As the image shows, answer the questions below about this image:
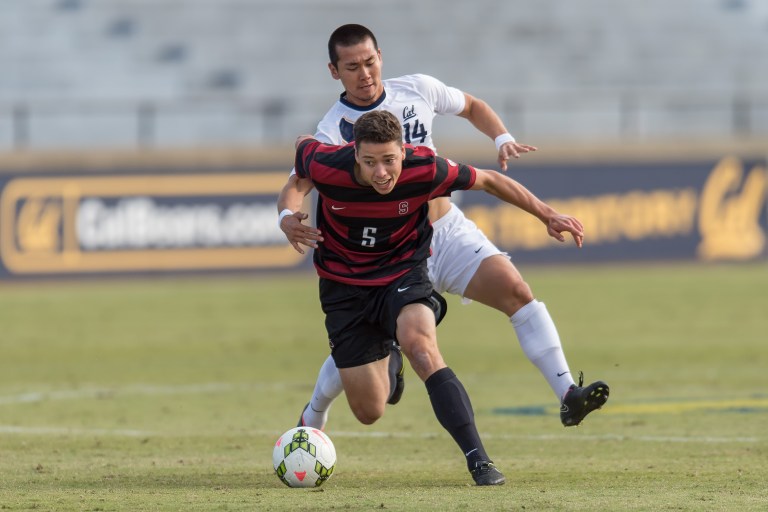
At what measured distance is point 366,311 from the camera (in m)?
6.96

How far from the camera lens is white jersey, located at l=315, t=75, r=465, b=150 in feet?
24.0

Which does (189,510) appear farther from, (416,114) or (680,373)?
(680,373)

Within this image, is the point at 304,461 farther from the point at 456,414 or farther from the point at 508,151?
the point at 508,151

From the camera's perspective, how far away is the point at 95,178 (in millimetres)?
20000

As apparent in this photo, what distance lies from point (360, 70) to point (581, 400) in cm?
198

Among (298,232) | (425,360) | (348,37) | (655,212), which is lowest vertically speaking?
(655,212)

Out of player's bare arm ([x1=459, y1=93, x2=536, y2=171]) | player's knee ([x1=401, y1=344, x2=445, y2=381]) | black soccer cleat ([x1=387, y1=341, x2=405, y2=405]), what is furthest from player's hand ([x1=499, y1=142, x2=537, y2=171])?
player's knee ([x1=401, y1=344, x2=445, y2=381])

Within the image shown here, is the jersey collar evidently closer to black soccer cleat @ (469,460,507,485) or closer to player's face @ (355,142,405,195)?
player's face @ (355,142,405,195)

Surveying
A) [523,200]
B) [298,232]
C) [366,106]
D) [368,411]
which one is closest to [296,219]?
[298,232]

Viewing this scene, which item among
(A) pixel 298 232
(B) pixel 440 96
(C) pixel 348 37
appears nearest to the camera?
(A) pixel 298 232

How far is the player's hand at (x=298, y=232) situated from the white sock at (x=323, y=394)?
3.75 ft

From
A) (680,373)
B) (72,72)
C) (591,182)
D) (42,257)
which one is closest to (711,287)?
(591,182)

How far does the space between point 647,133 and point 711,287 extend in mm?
6003

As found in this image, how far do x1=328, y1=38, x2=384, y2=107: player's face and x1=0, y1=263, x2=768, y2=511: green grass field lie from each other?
1.90m
